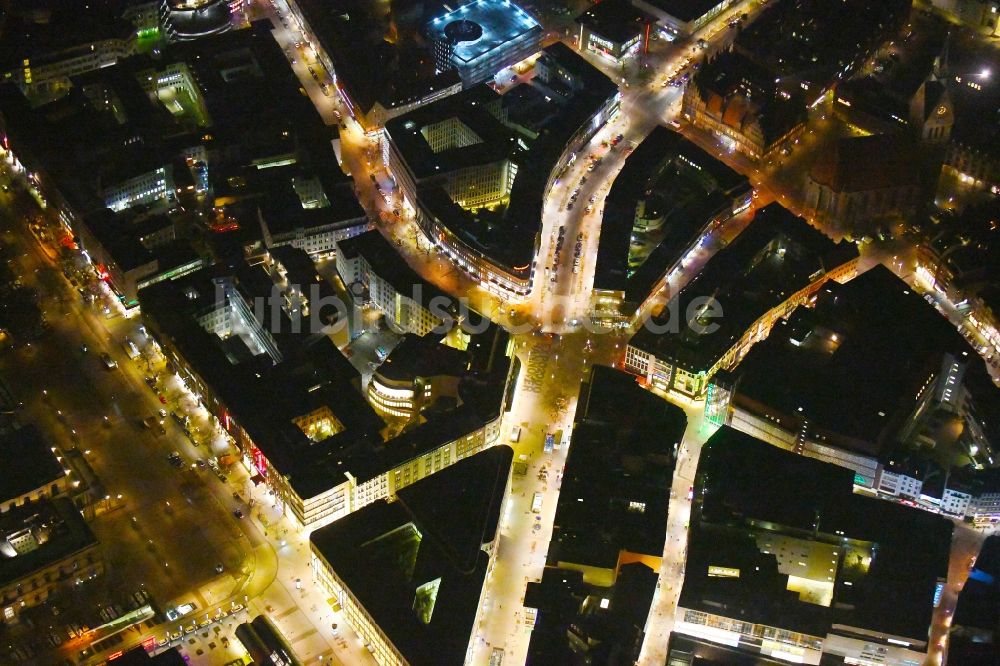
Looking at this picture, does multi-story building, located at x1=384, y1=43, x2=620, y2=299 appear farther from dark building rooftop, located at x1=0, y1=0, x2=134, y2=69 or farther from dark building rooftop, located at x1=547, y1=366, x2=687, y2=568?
dark building rooftop, located at x1=0, y1=0, x2=134, y2=69

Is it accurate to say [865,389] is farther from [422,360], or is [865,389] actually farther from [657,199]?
[422,360]

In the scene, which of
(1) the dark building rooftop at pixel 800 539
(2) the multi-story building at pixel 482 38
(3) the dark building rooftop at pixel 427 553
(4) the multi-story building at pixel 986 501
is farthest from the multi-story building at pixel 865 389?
(2) the multi-story building at pixel 482 38

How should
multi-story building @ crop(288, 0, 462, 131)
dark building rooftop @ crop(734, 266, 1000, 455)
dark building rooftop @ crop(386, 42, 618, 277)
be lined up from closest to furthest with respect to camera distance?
dark building rooftop @ crop(734, 266, 1000, 455) < dark building rooftop @ crop(386, 42, 618, 277) < multi-story building @ crop(288, 0, 462, 131)

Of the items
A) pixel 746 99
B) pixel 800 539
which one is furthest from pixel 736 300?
pixel 746 99

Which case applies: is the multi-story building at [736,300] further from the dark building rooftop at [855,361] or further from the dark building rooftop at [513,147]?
the dark building rooftop at [513,147]

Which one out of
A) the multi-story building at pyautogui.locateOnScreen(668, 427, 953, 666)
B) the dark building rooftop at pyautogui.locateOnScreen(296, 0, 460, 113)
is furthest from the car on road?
the dark building rooftop at pyautogui.locateOnScreen(296, 0, 460, 113)

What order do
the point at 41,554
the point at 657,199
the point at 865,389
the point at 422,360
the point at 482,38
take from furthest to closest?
the point at 482,38 < the point at 657,199 < the point at 422,360 < the point at 865,389 < the point at 41,554

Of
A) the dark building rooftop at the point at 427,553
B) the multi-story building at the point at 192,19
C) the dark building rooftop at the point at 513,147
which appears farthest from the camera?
the multi-story building at the point at 192,19
